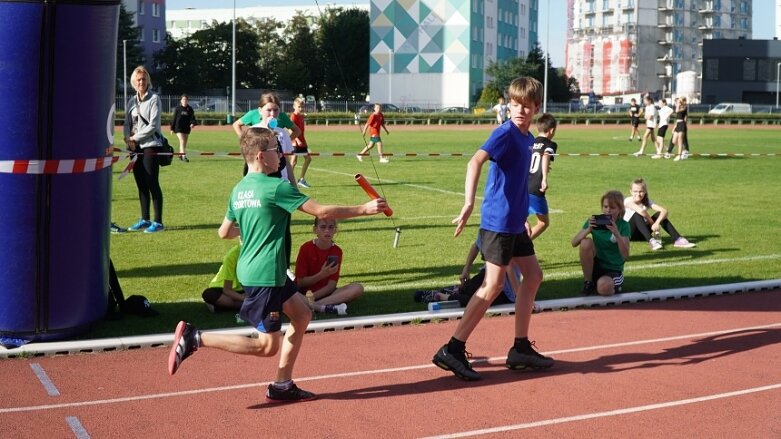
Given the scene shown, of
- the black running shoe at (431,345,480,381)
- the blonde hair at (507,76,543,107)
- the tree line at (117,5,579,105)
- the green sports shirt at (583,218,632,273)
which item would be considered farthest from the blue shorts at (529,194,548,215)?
the tree line at (117,5,579,105)

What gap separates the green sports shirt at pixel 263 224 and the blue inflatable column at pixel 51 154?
6.94 feet

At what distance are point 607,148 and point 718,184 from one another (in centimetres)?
1592

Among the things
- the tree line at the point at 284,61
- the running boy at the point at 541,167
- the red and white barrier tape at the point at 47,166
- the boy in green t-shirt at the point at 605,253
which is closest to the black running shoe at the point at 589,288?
the boy in green t-shirt at the point at 605,253

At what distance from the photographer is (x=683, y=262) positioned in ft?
40.8

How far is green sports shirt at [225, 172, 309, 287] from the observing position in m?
6.24

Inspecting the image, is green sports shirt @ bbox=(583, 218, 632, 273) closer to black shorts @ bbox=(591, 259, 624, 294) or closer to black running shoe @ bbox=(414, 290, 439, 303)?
black shorts @ bbox=(591, 259, 624, 294)

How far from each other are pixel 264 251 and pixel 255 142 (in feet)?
2.19

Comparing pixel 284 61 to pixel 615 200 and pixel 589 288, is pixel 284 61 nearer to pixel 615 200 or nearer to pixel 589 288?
pixel 615 200

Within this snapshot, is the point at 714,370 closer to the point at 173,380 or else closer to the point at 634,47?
the point at 173,380

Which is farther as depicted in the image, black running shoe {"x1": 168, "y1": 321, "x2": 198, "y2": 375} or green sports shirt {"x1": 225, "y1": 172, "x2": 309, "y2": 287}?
black running shoe {"x1": 168, "y1": 321, "x2": 198, "y2": 375}

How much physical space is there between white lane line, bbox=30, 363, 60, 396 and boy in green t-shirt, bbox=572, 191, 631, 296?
518 cm

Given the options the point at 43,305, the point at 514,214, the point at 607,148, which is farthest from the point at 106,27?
the point at 607,148

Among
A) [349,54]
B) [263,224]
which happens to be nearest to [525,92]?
[263,224]

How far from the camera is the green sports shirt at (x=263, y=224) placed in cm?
624
